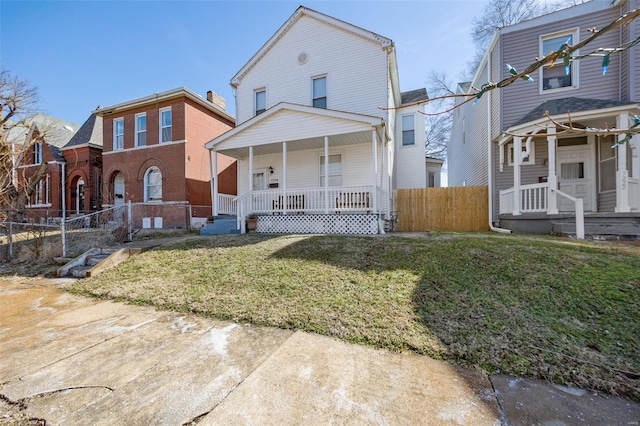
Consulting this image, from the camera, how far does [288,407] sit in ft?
6.30

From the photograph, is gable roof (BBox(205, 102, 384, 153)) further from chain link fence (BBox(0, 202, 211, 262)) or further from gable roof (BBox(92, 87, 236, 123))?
gable roof (BBox(92, 87, 236, 123))

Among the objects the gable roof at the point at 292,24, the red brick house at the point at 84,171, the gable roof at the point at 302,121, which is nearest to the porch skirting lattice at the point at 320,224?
the gable roof at the point at 302,121

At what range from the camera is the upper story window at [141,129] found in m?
15.2

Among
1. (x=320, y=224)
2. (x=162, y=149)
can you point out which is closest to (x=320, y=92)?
(x=320, y=224)

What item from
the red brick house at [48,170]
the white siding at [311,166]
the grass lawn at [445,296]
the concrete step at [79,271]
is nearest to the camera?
the grass lawn at [445,296]

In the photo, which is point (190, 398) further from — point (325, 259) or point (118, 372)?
point (325, 259)

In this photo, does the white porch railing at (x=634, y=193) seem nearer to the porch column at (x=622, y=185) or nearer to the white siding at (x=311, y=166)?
the porch column at (x=622, y=185)

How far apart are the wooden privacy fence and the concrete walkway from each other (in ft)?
30.8

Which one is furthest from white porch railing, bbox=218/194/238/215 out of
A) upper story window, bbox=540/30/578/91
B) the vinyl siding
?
upper story window, bbox=540/30/578/91

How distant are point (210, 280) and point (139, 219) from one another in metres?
12.2

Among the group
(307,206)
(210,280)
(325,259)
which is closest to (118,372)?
(210,280)

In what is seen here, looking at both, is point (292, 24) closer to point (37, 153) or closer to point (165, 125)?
point (165, 125)

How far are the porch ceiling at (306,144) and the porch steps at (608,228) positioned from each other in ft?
21.1

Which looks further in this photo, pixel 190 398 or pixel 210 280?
pixel 210 280
